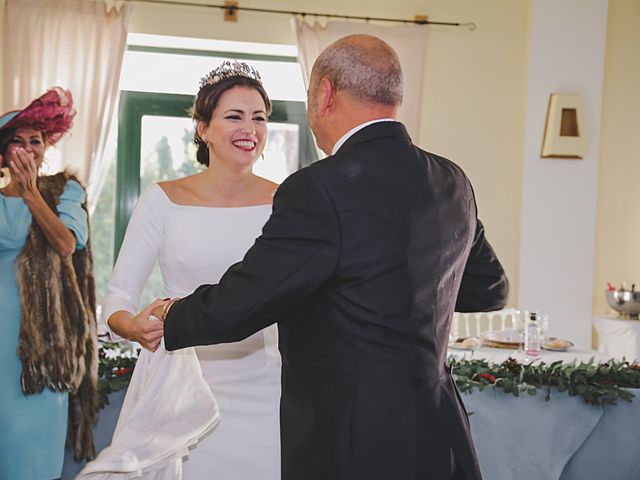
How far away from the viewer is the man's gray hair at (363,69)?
1.64 m

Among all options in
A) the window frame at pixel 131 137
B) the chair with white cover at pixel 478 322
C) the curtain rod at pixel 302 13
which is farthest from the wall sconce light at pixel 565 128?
the window frame at pixel 131 137

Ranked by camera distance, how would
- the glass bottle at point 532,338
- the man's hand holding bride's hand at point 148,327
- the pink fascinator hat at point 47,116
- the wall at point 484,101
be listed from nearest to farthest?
the man's hand holding bride's hand at point 148,327
the pink fascinator hat at point 47,116
the glass bottle at point 532,338
the wall at point 484,101

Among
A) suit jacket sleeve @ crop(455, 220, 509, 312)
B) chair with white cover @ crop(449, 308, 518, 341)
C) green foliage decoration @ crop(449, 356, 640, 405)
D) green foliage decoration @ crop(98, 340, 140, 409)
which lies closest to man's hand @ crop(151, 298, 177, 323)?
suit jacket sleeve @ crop(455, 220, 509, 312)

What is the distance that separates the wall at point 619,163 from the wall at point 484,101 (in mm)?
637

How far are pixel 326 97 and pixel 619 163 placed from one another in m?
4.80

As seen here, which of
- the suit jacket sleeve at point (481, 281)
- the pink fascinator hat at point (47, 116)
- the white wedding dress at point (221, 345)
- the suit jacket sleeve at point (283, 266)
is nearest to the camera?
the suit jacket sleeve at point (283, 266)

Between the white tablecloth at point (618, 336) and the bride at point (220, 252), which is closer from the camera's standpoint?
the bride at point (220, 252)

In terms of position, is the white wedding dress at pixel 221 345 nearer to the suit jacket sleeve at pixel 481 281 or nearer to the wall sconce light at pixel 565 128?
the suit jacket sleeve at pixel 481 281

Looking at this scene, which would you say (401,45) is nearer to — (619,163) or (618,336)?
(619,163)

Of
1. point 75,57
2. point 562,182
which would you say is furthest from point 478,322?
point 75,57

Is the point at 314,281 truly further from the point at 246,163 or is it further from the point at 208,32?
the point at 208,32

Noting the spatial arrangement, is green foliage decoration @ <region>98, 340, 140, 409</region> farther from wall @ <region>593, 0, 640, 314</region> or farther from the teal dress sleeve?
wall @ <region>593, 0, 640, 314</region>

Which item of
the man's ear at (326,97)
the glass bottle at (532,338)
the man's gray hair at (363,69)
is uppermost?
the man's gray hair at (363,69)

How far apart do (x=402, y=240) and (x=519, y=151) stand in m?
4.55
